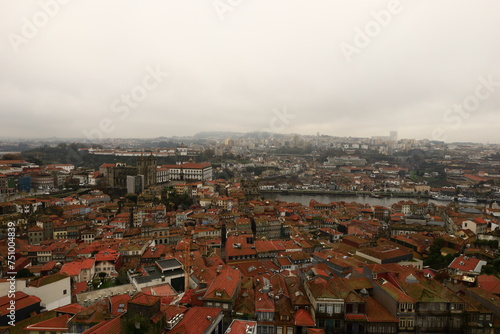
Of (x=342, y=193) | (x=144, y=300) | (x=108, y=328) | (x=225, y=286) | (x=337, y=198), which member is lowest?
(x=337, y=198)

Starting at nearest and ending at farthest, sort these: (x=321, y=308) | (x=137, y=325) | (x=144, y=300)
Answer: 1. (x=137, y=325)
2. (x=144, y=300)
3. (x=321, y=308)

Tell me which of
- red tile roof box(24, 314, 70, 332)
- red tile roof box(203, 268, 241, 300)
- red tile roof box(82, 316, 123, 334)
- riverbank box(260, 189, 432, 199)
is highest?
Result: red tile roof box(82, 316, 123, 334)

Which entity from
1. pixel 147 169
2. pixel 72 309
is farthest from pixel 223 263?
pixel 147 169

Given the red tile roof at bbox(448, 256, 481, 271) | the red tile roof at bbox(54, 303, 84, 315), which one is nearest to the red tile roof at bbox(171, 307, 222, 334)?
the red tile roof at bbox(54, 303, 84, 315)

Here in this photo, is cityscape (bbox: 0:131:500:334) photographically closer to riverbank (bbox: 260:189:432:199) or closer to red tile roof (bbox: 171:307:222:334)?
red tile roof (bbox: 171:307:222:334)

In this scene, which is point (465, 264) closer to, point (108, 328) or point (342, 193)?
point (108, 328)

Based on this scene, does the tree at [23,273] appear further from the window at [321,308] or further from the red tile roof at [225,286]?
the window at [321,308]

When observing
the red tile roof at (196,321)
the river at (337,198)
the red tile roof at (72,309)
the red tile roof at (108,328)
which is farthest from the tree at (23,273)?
the river at (337,198)

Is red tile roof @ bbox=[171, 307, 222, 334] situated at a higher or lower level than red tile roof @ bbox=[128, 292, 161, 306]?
lower

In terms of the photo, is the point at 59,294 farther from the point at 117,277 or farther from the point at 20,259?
the point at 20,259

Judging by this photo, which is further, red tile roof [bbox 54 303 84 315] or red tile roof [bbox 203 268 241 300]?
red tile roof [bbox 54 303 84 315]

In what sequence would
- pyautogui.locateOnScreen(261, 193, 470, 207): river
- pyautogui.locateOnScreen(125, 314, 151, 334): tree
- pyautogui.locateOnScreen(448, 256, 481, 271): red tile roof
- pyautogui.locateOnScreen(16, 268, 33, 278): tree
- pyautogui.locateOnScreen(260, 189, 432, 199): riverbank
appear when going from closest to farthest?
pyautogui.locateOnScreen(125, 314, 151, 334): tree → pyautogui.locateOnScreen(448, 256, 481, 271): red tile roof → pyautogui.locateOnScreen(16, 268, 33, 278): tree → pyautogui.locateOnScreen(261, 193, 470, 207): river → pyautogui.locateOnScreen(260, 189, 432, 199): riverbank

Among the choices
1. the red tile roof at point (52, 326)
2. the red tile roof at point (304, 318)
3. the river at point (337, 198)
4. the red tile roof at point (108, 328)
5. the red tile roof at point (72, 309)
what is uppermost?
the red tile roof at point (108, 328)
